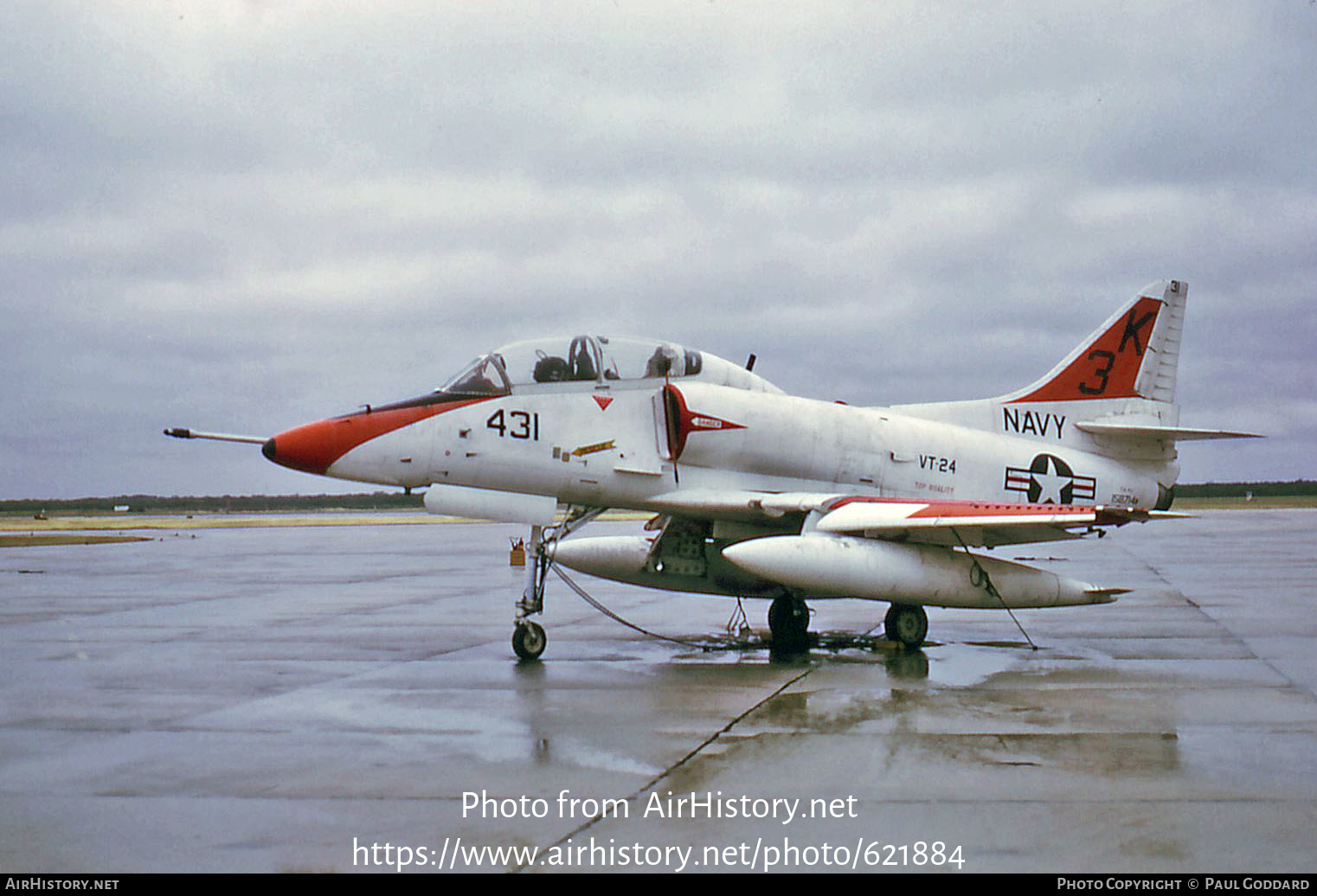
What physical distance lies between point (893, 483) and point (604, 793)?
871cm

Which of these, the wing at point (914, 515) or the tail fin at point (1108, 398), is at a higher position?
the tail fin at point (1108, 398)

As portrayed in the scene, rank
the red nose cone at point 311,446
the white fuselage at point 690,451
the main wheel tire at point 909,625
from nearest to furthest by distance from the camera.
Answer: the red nose cone at point 311,446, the white fuselage at point 690,451, the main wheel tire at point 909,625

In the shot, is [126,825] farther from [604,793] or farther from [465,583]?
[465,583]

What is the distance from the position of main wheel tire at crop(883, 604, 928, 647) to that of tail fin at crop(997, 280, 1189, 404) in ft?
13.5

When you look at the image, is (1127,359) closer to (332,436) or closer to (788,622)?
(788,622)

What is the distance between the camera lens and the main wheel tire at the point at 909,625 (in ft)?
43.1

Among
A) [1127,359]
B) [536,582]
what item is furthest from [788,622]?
[1127,359]

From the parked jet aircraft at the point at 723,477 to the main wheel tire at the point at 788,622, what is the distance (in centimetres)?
Result: 3

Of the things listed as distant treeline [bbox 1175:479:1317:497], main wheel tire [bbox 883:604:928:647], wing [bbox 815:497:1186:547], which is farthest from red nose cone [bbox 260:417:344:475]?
distant treeline [bbox 1175:479:1317:497]

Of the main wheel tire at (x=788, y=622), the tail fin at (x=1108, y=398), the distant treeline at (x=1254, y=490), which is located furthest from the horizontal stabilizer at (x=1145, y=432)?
the distant treeline at (x=1254, y=490)

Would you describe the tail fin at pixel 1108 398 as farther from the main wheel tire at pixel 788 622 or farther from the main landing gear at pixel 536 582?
the main landing gear at pixel 536 582

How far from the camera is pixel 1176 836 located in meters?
5.39

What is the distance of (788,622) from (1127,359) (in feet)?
21.1

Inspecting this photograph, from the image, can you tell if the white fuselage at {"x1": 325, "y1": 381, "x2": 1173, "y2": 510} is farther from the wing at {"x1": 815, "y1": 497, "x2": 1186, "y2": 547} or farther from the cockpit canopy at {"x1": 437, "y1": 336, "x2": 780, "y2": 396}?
the wing at {"x1": 815, "y1": 497, "x2": 1186, "y2": 547}
